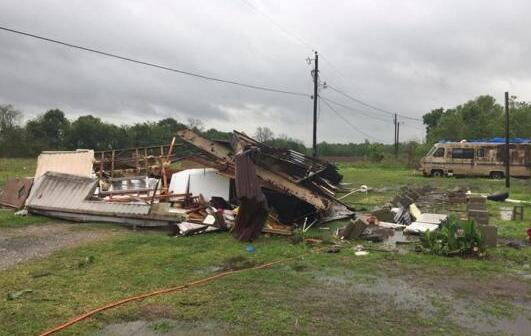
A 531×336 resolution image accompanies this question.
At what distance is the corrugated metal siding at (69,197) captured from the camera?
12047 millimetres

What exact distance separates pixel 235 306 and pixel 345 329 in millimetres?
1389

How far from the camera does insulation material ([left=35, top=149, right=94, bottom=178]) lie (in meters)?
15.6

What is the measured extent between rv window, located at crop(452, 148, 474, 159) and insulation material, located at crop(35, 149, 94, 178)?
2374 cm

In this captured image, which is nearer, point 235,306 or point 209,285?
point 235,306

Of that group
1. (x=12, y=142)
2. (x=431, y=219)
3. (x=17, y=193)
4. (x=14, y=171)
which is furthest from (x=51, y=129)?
(x=431, y=219)

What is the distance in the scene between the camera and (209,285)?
6703mm

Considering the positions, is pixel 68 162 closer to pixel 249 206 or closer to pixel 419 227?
pixel 249 206

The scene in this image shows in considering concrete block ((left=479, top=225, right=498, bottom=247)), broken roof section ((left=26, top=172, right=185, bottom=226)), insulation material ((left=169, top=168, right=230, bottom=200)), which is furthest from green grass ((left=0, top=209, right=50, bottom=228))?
concrete block ((left=479, top=225, right=498, bottom=247))

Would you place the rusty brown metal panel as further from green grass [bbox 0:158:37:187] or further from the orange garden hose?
the orange garden hose

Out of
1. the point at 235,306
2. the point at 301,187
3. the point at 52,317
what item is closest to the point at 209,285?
the point at 235,306

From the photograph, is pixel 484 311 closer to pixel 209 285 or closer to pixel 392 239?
pixel 209 285

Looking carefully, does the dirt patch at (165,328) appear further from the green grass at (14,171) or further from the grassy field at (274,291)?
the green grass at (14,171)

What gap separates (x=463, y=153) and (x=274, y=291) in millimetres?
27927

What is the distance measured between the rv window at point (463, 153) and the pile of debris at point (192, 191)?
718 inches
